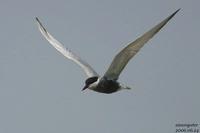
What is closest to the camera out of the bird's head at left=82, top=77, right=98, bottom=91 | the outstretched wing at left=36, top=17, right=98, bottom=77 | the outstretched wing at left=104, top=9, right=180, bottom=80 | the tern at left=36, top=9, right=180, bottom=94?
the outstretched wing at left=104, top=9, right=180, bottom=80

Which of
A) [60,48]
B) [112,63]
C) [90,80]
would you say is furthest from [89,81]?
[60,48]

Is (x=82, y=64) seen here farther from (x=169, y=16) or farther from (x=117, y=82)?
(x=169, y=16)

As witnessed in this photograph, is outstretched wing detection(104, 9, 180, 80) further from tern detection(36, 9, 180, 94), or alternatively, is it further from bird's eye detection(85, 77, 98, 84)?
bird's eye detection(85, 77, 98, 84)

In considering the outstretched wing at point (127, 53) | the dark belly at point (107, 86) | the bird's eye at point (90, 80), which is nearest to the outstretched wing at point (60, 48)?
the bird's eye at point (90, 80)

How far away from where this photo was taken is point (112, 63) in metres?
22.8

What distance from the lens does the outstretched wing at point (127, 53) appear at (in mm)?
20391

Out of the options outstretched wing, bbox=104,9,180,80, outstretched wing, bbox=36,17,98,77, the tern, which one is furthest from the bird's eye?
outstretched wing, bbox=36,17,98,77

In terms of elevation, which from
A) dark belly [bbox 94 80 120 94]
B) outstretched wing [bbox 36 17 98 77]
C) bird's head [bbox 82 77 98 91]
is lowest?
dark belly [bbox 94 80 120 94]

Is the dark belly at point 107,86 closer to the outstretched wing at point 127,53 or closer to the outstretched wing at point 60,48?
the outstretched wing at point 127,53

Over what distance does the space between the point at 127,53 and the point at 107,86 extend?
9.14ft

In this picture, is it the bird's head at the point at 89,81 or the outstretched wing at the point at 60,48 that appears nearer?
the bird's head at the point at 89,81

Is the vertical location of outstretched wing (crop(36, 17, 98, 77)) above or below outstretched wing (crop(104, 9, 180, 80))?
above

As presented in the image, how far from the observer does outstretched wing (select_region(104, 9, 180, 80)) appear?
2039 cm

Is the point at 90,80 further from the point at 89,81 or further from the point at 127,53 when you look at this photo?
the point at 127,53
